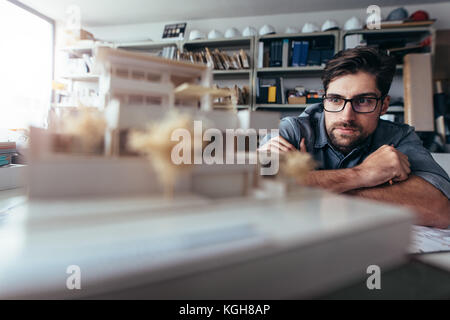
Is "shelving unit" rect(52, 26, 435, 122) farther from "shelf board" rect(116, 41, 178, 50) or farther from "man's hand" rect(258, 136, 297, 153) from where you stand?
"man's hand" rect(258, 136, 297, 153)

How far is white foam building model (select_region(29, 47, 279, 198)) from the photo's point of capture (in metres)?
0.29

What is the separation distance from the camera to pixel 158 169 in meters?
0.32

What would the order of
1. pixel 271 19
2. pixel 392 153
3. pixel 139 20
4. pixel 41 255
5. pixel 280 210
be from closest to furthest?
pixel 41 255 → pixel 280 210 → pixel 392 153 → pixel 139 20 → pixel 271 19

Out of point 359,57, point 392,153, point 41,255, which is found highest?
point 359,57

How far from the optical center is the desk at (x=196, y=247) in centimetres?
24

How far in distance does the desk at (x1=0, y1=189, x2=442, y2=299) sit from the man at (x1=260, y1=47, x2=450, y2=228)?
235 mm

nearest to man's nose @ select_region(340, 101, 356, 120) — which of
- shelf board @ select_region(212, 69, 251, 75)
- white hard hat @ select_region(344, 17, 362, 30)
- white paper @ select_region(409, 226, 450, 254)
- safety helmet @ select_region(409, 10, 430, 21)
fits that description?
white paper @ select_region(409, 226, 450, 254)

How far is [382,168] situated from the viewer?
0.55 m

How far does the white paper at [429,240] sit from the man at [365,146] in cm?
2

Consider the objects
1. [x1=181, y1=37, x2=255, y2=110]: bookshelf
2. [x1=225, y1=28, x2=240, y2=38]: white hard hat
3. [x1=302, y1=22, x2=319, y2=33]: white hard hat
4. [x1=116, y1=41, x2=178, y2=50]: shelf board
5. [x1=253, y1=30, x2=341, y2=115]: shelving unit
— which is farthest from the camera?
[x1=302, y1=22, x2=319, y2=33]: white hard hat

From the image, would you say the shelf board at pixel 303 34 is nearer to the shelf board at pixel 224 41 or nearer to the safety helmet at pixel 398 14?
the shelf board at pixel 224 41

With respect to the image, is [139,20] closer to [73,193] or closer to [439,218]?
[73,193]
